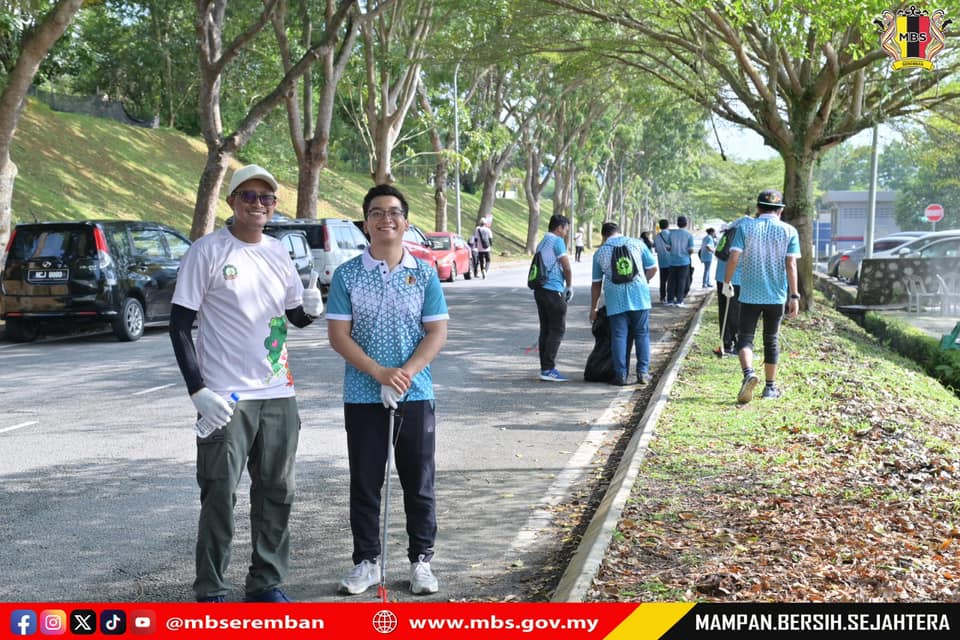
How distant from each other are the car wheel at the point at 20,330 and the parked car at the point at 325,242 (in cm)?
593

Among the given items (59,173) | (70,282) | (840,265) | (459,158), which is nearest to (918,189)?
(840,265)

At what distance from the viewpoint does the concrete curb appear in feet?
16.0

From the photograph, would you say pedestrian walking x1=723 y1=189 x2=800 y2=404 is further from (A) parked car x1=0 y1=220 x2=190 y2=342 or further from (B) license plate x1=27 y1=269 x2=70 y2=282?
(B) license plate x1=27 y1=269 x2=70 y2=282

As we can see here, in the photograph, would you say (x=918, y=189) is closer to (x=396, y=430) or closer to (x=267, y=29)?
(x=267, y=29)

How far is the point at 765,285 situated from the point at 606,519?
15.4 ft

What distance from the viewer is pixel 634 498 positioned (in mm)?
6449

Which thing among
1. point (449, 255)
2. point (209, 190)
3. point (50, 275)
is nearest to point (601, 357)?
point (50, 275)

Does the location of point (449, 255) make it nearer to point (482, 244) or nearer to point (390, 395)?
point (482, 244)

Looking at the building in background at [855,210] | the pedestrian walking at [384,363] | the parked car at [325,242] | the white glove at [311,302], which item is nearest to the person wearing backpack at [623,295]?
the pedestrian walking at [384,363]

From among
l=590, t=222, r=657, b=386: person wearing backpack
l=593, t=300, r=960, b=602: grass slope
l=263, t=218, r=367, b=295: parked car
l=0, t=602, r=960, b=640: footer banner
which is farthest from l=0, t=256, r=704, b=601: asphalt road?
l=263, t=218, r=367, b=295: parked car

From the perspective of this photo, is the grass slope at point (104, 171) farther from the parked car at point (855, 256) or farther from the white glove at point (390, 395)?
the white glove at point (390, 395)

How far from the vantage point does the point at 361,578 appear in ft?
16.6

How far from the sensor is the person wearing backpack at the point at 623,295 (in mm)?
11430

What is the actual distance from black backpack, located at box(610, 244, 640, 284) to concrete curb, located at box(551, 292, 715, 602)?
1.74 m
